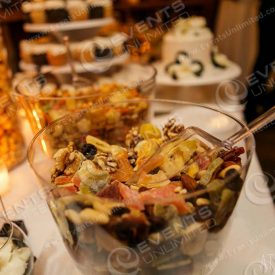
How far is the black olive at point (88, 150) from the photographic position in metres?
0.47

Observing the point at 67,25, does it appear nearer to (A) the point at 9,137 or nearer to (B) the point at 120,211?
(A) the point at 9,137

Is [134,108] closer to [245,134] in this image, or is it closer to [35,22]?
[245,134]

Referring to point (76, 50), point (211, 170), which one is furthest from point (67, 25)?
point (211, 170)

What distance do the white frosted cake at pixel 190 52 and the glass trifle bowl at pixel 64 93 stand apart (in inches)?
10.1

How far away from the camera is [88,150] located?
481 millimetres

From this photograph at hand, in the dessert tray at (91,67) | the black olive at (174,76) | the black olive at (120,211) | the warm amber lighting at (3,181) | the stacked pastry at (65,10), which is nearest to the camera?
the black olive at (120,211)

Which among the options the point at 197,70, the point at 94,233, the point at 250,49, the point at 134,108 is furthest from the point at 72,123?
the point at 250,49

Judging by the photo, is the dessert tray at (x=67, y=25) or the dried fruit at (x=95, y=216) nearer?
the dried fruit at (x=95, y=216)

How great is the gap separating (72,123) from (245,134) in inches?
9.6

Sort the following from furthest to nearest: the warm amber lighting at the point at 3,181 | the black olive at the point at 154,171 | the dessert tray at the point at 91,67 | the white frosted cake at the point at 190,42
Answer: the white frosted cake at the point at 190,42 → the dessert tray at the point at 91,67 → the warm amber lighting at the point at 3,181 → the black olive at the point at 154,171

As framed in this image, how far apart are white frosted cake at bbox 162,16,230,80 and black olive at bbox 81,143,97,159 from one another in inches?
25.7

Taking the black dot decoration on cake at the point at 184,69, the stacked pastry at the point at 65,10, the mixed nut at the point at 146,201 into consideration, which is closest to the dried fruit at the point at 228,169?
the mixed nut at the point at 146,201

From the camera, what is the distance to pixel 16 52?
2582 millimetres

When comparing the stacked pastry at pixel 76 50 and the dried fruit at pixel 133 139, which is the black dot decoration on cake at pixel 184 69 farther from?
the dried fruit at pixel 133 139
